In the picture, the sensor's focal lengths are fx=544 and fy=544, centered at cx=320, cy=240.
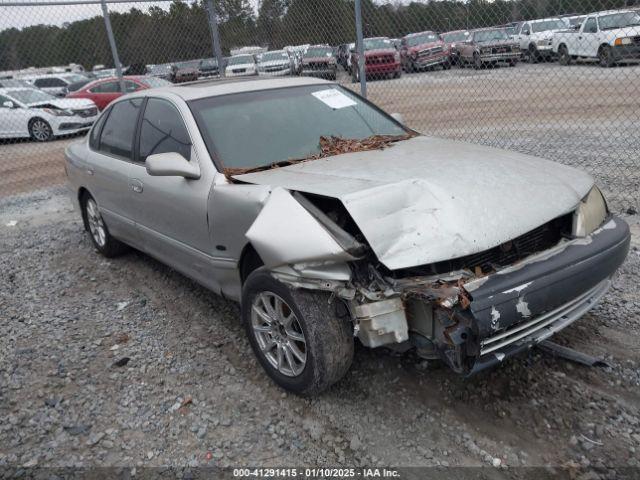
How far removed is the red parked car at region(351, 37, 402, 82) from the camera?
277 inches

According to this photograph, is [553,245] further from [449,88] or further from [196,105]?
[449,88]

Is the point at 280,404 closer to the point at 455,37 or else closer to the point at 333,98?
the point at 333,98

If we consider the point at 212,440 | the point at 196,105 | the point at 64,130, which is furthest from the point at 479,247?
the point at 64,130

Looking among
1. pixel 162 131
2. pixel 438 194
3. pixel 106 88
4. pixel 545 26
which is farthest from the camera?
pixel 106 88

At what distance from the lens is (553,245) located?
289 centimetres

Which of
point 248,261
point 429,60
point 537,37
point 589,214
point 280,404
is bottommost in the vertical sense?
point 280,404

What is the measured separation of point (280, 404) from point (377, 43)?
5.61 meters

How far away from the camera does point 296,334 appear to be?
114 inches

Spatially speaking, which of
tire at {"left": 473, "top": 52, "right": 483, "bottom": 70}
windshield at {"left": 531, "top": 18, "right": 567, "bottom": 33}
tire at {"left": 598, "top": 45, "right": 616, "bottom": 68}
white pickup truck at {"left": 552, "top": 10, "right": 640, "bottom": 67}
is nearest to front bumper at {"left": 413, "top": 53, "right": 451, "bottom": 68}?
tire at {"left": 473, "top": 52, "right": 483, "bottom": 70}

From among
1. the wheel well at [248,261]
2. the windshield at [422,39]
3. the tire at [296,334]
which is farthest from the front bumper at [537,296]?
the windshield at [422,39]

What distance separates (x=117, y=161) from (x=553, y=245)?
3462 mm

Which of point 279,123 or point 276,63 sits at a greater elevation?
point 276,63

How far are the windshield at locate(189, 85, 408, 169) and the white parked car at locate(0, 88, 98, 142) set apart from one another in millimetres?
12951

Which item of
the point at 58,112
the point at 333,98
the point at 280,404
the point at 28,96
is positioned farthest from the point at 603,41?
the point at 28,96
